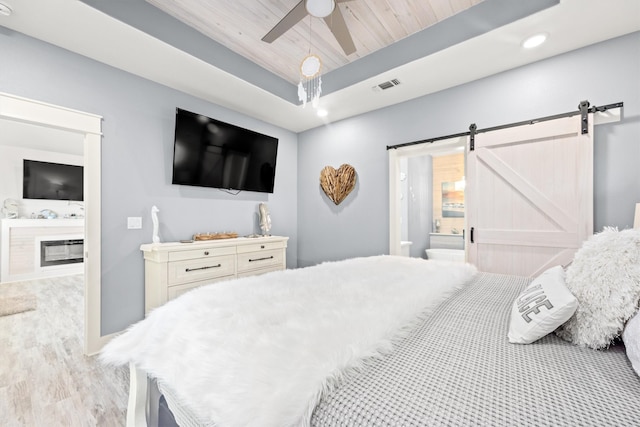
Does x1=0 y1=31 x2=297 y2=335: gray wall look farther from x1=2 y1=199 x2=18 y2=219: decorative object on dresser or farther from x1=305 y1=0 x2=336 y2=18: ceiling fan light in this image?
x1=2 y1=199 x2=18 y2=219: decorative object on dresser

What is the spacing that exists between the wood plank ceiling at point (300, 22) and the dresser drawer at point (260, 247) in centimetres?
202

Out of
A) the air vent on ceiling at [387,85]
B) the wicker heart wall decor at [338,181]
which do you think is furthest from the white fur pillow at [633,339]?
the wicker heart wall decor at [338,181]

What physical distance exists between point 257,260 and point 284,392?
2723 millimetres

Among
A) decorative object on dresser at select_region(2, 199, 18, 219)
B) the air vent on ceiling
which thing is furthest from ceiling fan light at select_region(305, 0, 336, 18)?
decorative object on dresser at select_region(2, 199, 18, 219)

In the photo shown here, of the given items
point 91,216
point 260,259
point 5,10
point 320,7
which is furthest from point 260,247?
point 5,10

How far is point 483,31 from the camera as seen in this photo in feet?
6.84

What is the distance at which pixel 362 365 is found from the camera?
0.71 metres

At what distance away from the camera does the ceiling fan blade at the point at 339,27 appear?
1861 millimetres

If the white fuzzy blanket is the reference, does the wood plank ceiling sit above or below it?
above

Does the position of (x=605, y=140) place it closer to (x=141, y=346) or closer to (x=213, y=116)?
(x=141, y=346)

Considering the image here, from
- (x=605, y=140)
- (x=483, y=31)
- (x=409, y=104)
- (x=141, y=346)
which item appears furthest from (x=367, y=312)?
(x=409, y=104)

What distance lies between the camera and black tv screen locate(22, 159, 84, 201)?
5.01 metres

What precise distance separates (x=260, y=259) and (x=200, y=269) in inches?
29.4

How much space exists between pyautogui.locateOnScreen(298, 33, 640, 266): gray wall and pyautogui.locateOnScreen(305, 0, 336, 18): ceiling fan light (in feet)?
5.55
